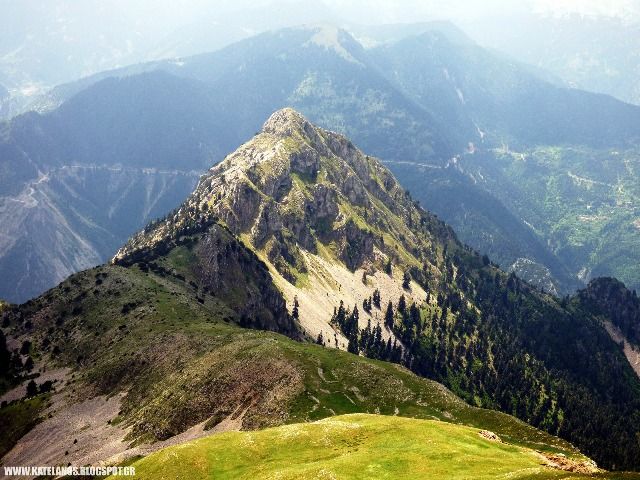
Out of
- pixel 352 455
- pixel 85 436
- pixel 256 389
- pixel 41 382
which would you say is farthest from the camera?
pixel 41 382

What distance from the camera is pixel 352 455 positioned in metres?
85.6

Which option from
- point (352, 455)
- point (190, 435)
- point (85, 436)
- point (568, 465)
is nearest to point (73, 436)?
point (85, 436)

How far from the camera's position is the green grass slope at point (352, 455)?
77062 millimetres

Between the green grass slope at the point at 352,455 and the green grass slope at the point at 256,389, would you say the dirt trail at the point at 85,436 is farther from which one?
the green grass slope at the point at 352,455

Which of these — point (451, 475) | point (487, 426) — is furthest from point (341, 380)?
point (451, 475)

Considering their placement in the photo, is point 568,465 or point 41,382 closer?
point 568,465

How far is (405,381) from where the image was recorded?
16400 centimetres

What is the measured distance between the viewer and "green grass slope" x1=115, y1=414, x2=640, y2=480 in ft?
253

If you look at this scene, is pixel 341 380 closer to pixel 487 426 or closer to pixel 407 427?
pixel 487 426

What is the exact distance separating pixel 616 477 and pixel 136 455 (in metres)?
105

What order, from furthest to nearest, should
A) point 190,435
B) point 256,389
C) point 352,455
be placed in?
1. point 256,389
2. point 190,435
3. point 352,455

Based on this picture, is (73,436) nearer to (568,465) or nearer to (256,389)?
(256,389)

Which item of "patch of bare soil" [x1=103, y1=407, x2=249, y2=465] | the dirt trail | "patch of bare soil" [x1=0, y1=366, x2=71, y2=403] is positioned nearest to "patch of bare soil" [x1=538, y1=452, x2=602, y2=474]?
"patch of bare soil" [x1=103, y1=407, x2=249, y2=465]

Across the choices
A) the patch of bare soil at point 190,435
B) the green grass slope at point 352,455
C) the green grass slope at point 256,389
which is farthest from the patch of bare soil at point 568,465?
the patch of bare soil at point 190,435
